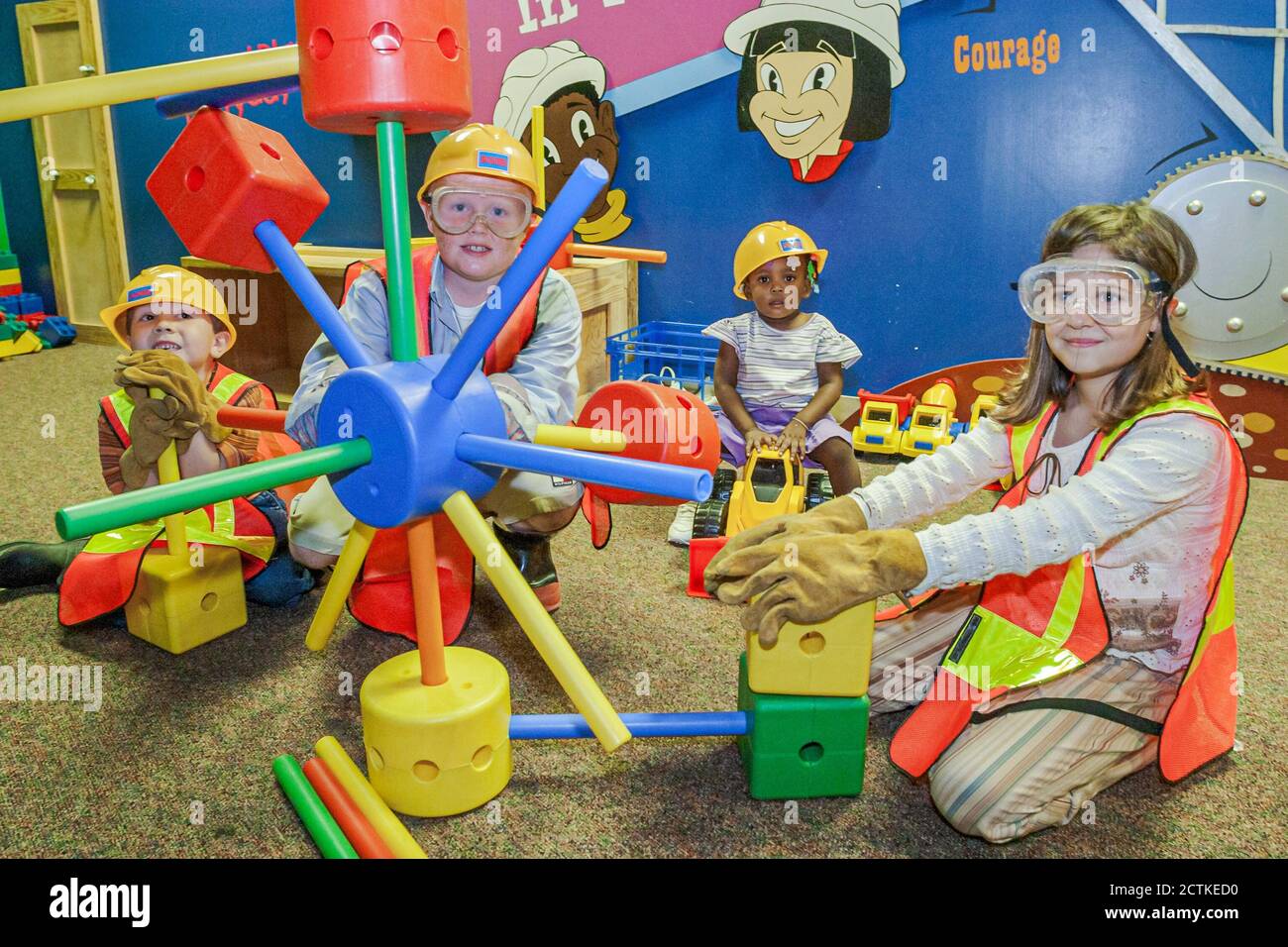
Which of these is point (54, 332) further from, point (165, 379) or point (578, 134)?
point (165, 379)

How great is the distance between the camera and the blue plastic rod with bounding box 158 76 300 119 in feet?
3.28

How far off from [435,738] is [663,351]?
191 cm

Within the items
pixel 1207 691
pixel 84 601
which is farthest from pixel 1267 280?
pixel 84 601

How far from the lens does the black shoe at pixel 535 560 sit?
1.58 m

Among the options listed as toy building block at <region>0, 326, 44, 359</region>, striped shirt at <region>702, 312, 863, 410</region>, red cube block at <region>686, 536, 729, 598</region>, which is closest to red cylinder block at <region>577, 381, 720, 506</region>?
red cube block at <region>686, 536, 729, 598</region>

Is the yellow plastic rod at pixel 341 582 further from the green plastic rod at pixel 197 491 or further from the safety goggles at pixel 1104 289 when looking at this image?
the safety goggles at pixel 1104 289

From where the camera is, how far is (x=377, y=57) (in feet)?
2.77

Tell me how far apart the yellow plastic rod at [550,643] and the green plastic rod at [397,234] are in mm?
193

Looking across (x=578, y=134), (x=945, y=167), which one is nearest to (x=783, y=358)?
(x=945, y=167)

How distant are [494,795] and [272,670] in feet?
1.53

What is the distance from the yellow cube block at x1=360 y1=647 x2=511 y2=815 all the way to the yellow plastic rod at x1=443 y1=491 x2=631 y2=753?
0.89 ft

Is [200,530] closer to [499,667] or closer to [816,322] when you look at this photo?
[499,667]

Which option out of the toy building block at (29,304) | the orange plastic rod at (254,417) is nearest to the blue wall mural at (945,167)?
the toy building block at (29,304)

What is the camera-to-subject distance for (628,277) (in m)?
2.84
